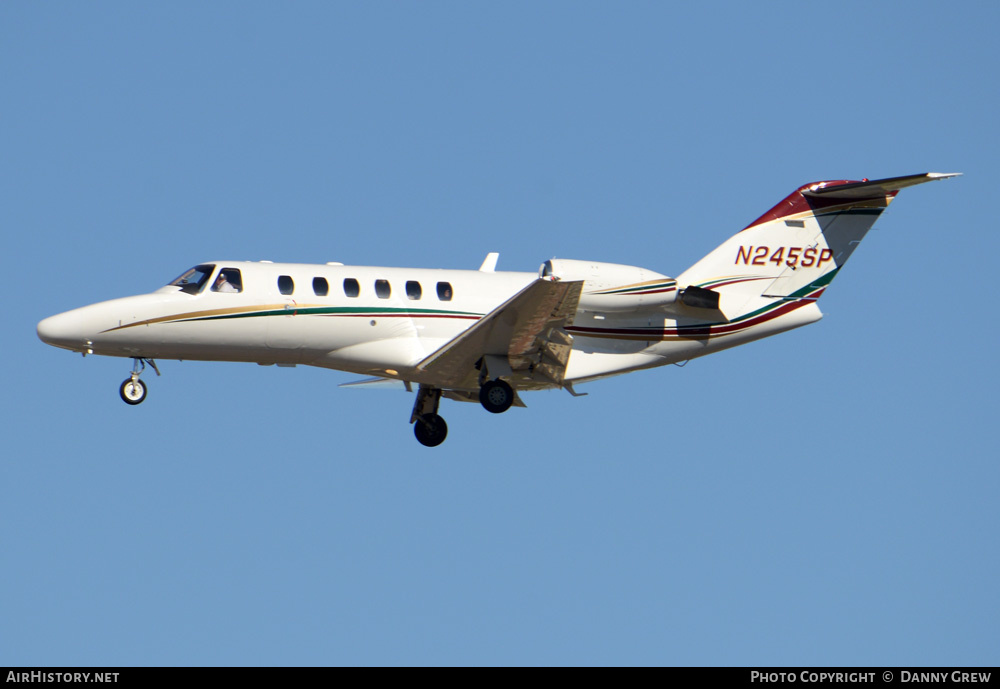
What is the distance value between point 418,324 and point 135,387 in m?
4.72

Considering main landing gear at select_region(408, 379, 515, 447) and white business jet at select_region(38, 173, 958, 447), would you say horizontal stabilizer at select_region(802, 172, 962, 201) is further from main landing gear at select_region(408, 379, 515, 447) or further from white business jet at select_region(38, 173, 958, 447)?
main landing gear at select_region(408, 379, 515, 447)

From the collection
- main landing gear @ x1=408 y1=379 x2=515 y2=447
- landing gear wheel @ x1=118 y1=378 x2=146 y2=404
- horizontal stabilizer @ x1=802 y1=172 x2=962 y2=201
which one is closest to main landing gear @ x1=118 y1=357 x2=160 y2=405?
landing gear wheel @ x1=118 y1=378 x2=146 y2=404

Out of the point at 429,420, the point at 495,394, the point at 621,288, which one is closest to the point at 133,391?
the point at 429,420

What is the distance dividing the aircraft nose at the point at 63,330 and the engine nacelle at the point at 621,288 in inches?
294

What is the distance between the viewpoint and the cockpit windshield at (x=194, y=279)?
808 inches

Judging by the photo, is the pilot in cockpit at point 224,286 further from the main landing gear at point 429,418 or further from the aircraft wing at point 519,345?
the main landing gear at point 429,418

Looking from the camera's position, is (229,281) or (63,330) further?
(229,281)

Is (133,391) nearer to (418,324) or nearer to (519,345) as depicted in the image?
(418,324)

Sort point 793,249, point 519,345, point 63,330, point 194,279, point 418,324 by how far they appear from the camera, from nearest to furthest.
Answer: point 519,345, point 63,330, point 194,279, point 418,324, point 793,249

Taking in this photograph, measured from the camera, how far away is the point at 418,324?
20.8m

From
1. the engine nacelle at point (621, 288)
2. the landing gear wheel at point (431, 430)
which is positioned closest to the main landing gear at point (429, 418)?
the landing gear wheel at point (431, 430)

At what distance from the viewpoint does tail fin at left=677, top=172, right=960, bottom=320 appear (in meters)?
22.2
